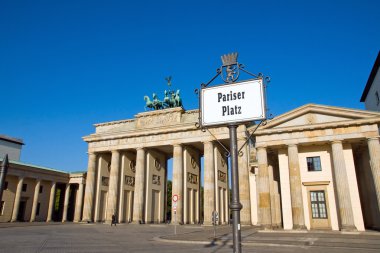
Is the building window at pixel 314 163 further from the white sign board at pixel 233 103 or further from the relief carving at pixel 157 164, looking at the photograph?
the white sign board at pixel 233 103

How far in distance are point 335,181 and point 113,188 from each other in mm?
29669

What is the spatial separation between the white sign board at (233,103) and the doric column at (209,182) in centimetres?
3079

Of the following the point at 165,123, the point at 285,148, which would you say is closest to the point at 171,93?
the point at 165,123

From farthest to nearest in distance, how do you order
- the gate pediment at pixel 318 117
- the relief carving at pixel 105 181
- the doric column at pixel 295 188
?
the relief carving at pixel 105 181, the doric column at pixel 295 188, the gate pediment at pixel 318 117

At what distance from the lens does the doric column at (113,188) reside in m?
42.1

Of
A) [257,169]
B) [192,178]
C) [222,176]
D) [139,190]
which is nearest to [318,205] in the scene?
[257,169]

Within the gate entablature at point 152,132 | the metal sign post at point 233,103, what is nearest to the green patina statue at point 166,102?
the gate entablature at point 152,132

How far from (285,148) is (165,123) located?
18.7 meters

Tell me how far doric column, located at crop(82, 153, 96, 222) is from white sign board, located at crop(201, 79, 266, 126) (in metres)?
41.4

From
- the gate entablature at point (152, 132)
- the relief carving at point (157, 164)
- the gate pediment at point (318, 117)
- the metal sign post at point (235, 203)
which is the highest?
the gate entablature at point (152, 132)

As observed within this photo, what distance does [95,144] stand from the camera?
46.7 metres

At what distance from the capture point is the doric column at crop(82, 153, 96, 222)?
44.0 meters

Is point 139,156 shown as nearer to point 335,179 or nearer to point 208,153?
point 208,153

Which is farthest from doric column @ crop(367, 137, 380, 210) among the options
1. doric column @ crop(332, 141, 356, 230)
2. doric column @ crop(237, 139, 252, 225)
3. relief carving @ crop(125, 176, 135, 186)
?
relief carving @ crop(125, 176, 135, 186)
